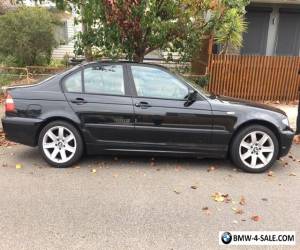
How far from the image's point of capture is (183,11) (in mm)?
8164

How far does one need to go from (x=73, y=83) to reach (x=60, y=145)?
903mm

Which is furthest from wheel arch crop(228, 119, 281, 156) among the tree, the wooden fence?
the wooden fence

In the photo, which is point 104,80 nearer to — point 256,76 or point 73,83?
point 73,83

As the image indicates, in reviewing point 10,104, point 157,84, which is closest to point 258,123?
point 157,84

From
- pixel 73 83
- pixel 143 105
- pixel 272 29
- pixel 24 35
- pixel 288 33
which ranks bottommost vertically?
pixel 143 105

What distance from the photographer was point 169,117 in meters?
5.55

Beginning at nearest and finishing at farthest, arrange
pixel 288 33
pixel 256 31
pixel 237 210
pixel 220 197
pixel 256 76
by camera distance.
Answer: pixel 237 210 → pixel 220 197 → pixel 256 76 → pixel 256 31 → pixel 288 33

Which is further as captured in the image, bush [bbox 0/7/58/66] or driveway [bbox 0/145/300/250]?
bush [bbox 0/7/58/66]

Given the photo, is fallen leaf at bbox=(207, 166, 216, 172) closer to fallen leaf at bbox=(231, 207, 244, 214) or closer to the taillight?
fallen leaf at bbox=(231, 207, 244, 214)

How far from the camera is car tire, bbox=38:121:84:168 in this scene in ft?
18.4

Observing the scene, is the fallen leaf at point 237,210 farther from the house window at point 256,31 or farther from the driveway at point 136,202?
the house window at point 256,31

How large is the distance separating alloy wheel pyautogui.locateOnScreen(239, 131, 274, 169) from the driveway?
19cm

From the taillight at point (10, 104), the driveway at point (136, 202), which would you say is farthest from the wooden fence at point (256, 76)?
the taillight at point (10, 104)

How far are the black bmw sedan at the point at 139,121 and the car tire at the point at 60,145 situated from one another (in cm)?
1
